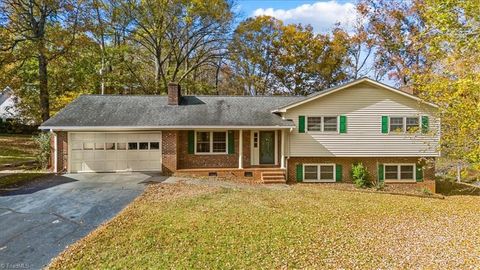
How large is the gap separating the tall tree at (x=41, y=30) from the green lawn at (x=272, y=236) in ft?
54.3

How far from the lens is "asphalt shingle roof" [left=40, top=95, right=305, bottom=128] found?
14.5 meters

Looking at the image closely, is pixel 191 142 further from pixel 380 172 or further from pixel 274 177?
pixel 380 172

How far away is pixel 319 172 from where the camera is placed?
1548 cm

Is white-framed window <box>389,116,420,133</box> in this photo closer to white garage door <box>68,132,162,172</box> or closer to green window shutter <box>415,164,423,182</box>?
green window shutter <box>415,164,423,182</box>

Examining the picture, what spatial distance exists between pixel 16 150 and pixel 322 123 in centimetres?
2121

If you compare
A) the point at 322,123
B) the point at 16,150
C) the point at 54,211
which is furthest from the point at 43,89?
the point at 322,123

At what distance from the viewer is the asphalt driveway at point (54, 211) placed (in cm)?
595

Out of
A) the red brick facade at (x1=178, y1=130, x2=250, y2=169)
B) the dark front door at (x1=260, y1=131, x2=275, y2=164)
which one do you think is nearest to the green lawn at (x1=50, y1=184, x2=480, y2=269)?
the red brick facade at (x1=178, y1=130, x2=250, y2=169)

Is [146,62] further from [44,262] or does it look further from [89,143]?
[44,262]

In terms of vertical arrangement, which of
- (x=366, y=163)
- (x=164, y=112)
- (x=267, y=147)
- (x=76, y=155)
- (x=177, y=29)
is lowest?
(x=366, y=163)

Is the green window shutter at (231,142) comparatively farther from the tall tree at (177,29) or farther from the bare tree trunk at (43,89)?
the bare tree trunk at (43,89)

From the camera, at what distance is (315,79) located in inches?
1182

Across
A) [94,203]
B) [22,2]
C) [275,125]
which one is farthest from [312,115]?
[22,2]

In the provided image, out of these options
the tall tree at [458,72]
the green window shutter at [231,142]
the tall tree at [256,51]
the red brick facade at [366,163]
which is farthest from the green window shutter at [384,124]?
the tall tree at [256,51]
